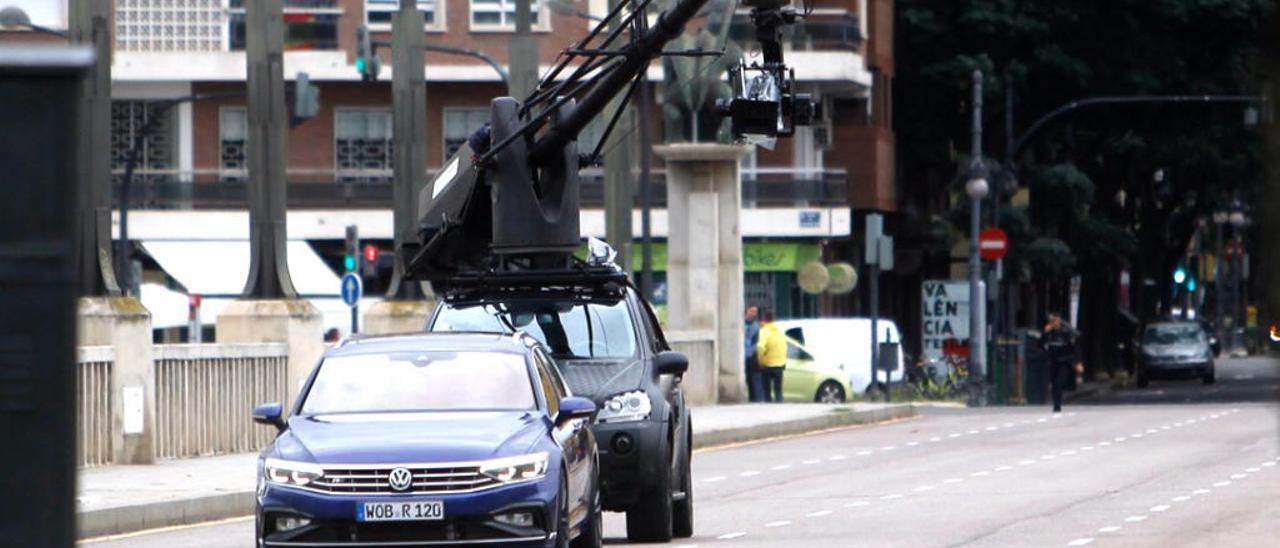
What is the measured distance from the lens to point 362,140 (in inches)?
2447

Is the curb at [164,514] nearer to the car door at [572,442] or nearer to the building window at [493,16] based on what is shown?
the car door at [572,442]

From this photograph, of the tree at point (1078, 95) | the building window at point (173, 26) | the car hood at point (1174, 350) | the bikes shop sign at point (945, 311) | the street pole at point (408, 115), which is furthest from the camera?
the car hood at point (1174, 350)

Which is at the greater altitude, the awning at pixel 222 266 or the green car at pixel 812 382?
the awning at pixel 222 266

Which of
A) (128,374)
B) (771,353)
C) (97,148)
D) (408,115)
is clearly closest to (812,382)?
(771,353)

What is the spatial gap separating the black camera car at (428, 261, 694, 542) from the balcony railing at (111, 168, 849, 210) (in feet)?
140

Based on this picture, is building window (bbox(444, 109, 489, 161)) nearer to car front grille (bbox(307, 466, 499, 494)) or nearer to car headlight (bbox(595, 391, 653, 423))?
car headlight (bbox(595, 391, 653, 423))

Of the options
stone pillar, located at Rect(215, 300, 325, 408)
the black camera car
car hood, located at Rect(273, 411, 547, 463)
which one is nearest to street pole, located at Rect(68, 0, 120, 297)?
stone pillar, located at Rect(215, 300, 325, 408)

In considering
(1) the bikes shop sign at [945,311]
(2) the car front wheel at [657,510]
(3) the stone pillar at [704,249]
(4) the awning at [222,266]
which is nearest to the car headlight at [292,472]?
(2) the car front wheel at [657,510]

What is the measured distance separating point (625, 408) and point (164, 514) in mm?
4672

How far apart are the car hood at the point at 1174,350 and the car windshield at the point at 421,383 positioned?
5360cm

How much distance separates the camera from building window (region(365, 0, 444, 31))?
60.4 m

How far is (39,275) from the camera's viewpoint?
4.28 meters

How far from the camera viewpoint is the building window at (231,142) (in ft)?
201

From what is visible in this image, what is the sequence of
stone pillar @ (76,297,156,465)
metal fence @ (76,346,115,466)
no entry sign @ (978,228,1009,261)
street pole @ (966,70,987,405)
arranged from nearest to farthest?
1. metal fence @ (76,346,115,466)
2. stone pillar @ (76,297,156,465)
3. street pole @ (966,70,987,405)
4. no entry sign @ (978,228,1009,261)
